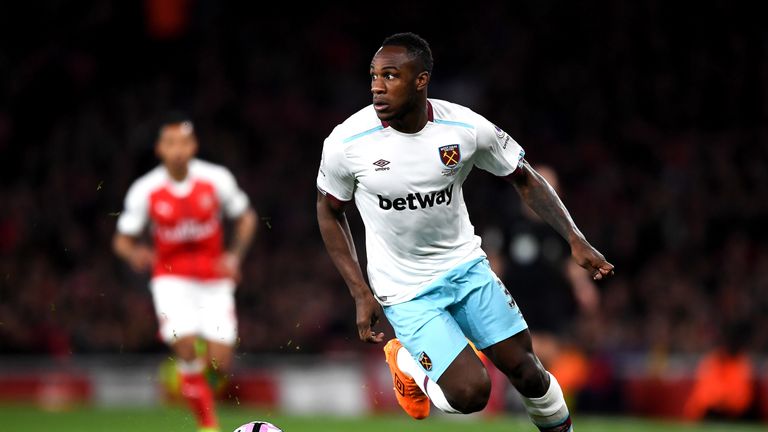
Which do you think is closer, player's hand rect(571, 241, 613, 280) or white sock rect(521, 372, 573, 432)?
player's hand rect(571, 241, 613, 280)

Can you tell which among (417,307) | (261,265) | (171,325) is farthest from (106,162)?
(417,307)

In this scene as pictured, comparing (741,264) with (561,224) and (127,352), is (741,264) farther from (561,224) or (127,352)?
(561,224)

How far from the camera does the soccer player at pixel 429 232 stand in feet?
21.1

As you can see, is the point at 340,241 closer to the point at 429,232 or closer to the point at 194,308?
the point at 429,232

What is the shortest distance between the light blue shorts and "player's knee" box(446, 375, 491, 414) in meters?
0.15

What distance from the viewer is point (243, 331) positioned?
16.6m

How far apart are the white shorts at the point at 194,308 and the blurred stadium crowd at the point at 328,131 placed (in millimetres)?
4598

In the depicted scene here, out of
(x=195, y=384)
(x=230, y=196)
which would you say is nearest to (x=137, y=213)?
(x=230, y=196)

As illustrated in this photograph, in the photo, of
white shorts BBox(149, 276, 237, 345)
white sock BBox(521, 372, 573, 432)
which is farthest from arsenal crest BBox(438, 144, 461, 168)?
white shorts BBox(149, 276, 237, 345)

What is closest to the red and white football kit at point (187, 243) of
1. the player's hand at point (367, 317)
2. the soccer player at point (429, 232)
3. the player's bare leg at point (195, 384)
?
the player's bare leg at point (195, 384)

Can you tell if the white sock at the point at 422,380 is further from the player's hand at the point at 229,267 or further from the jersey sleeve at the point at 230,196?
the jersey sleeve at the point at 230,196

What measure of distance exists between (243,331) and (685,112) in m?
6.97

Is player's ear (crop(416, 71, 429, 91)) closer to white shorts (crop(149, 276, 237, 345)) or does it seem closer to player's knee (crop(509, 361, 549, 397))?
player's knee (crop(509, 361, 549, 397))

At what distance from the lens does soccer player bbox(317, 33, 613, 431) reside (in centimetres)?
644
